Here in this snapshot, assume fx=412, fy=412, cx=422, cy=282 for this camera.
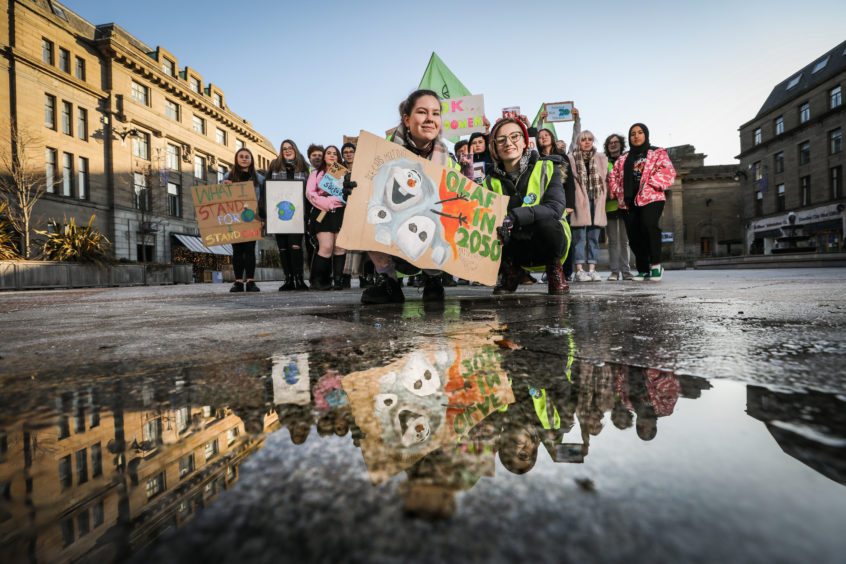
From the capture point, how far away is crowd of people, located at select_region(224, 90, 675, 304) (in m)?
2.73

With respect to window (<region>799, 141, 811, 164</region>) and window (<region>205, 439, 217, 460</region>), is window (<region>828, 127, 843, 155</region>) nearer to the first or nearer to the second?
window (<region>799, 141, 811, 164</region>)

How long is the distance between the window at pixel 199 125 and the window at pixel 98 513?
90.9ft

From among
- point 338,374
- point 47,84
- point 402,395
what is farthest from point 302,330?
point 47,84

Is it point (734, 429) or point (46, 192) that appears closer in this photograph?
point (734, 429)

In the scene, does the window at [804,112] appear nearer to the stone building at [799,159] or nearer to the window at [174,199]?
the stone building at [799,159]

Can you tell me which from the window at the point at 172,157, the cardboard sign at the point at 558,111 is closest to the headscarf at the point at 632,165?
the cardboard sign at the point at 558,111

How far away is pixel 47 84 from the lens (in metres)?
16.1

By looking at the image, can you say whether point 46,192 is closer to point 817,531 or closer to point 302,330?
point 302,330

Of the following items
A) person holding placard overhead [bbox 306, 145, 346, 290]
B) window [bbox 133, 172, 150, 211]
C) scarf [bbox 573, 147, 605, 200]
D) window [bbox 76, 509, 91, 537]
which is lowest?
window [bbox 76, 509, 91, 537]

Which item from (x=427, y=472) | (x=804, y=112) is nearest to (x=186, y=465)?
(x=427, y=472)

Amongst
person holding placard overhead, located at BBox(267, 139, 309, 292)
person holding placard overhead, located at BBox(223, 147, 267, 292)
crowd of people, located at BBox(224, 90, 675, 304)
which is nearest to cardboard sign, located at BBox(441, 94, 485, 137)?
crowd of people, located at BBox(224, 90, 675, 304)

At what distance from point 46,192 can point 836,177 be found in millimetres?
38678

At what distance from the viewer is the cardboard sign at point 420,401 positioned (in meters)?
0.39

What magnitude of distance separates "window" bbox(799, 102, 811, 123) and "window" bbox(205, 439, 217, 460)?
3566cm
